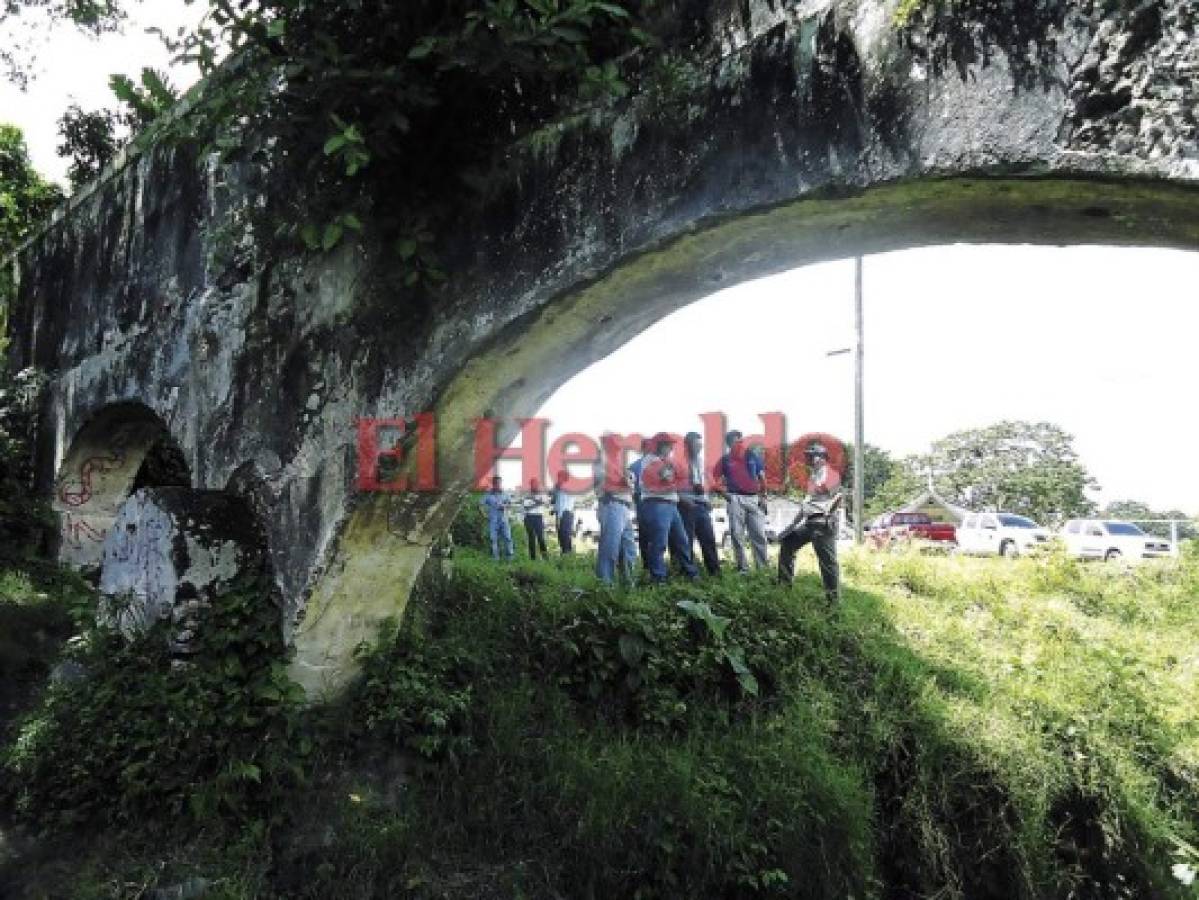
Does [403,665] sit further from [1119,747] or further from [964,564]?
[964,564]

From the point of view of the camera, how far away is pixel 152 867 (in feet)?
10.0

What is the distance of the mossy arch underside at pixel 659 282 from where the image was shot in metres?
2.11

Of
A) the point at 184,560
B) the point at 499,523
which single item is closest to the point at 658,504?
the point at 499,523

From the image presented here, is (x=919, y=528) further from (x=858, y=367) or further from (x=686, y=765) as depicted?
(x=686, y=765)

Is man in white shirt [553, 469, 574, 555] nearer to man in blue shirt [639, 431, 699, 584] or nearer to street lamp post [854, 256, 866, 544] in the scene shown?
man in blue shirt [639, 431, 699, 584]

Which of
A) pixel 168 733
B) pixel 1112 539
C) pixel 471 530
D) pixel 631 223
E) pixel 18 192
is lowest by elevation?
pixel 1112 539

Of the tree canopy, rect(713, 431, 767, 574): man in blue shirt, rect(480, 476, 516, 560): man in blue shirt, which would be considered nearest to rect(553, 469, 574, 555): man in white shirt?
rect(480, 476, 516, 560): man in blue shirt

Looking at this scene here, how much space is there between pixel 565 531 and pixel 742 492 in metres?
1.79

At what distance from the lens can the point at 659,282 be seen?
2.93m

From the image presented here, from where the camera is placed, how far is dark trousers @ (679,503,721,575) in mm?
6234

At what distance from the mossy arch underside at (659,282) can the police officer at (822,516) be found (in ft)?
9.61

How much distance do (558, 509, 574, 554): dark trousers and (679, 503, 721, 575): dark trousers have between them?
165cm

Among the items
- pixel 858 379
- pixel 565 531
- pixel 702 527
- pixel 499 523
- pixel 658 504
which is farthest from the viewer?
pixel 858 379
